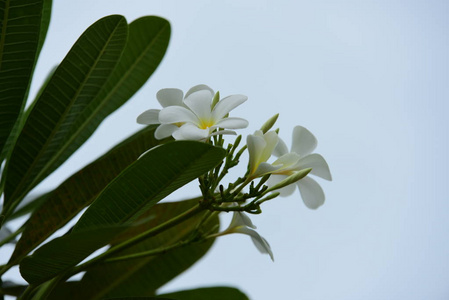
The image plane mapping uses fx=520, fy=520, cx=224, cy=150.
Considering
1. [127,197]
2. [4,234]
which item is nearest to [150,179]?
[127,197]

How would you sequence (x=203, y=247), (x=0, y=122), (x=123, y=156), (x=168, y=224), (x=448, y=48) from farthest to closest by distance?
(x=448, y=48)
(x=203, y=247)
(x=123, y=156)
(x=0, y=122)
(x=168, y=224)

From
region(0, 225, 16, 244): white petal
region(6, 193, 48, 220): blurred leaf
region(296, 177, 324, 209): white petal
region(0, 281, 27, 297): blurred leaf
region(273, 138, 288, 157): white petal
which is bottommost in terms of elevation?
region(0, 281, 27, 297): blurred leaf

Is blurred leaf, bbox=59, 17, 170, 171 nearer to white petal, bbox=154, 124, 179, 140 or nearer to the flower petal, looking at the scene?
white petal, bbox=154, 124, 179, 140

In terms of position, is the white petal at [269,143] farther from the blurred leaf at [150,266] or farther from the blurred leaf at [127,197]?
the blurred leaf at [150,266]

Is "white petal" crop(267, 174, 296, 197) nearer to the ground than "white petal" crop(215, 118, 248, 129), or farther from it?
nearer to the ground

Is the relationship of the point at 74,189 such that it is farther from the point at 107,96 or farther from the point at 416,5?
the point at 416,5

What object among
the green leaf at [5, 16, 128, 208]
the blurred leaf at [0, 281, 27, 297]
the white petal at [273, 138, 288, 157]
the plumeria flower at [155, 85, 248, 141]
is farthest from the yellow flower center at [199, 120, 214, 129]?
the blurred leaf at [0, 281, 27, 297]

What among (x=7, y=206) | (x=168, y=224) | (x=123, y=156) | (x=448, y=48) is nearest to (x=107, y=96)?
(x=123, y=156)
